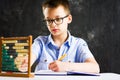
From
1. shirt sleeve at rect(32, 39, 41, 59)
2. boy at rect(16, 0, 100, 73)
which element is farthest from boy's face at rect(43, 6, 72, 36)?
shirt sleeve at rect(32, 39, 41, 59)

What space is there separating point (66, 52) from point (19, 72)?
0.50 m

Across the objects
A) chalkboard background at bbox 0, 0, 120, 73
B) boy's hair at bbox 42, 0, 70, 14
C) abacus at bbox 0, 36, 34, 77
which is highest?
boy's hair at bbox 42, 0, 70, 14

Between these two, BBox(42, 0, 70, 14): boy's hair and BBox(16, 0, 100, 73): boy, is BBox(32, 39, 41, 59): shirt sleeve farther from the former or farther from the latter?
BBox(42, 0, 70, 14): boy's hair

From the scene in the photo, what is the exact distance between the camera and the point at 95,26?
167 centimetres

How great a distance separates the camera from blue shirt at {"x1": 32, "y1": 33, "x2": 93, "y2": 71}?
5.36ft

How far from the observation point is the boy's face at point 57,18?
1.63 m

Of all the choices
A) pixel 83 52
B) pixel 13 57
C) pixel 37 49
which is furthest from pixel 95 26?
pixel 13 57

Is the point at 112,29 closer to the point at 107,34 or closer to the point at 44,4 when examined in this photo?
the point at 107,34

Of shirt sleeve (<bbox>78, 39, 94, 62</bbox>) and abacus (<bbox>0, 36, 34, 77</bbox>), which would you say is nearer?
abacus (<bbox>0, 36, 34, 77</bbox>)

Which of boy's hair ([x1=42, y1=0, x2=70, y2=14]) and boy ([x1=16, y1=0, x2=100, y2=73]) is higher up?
boy's hair ([x1=42, y1=0, x2=70, y2=14])

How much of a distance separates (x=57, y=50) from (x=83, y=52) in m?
0.15

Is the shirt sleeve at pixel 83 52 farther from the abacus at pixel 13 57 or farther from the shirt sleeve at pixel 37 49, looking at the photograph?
the abacus at pixel 13 57

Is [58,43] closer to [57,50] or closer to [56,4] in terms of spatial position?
[57,50]

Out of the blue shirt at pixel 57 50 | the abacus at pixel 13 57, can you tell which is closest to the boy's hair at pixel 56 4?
the blue shirt at pixel 57 50
